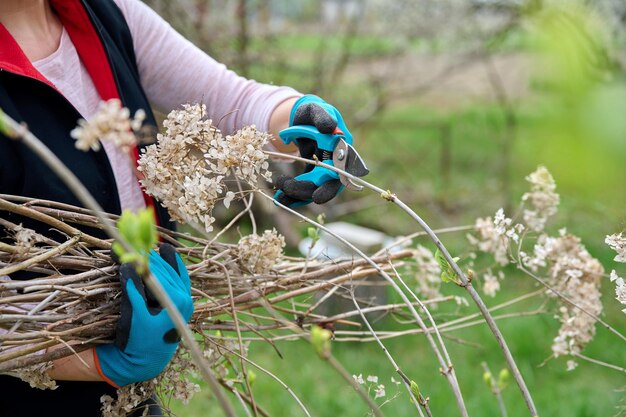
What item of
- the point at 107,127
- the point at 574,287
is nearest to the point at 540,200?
the point at 574,287

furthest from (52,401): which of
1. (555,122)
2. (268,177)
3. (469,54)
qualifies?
(469,54)

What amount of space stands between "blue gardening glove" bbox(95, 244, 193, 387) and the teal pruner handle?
346 millimetres

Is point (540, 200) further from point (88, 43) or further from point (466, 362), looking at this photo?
point (466, 362)

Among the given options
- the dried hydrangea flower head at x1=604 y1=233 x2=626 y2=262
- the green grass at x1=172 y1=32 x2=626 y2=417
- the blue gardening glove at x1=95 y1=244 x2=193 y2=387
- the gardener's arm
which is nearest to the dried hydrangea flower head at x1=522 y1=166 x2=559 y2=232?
the green grass at x1=172 y1=32 x2=626 y2=417

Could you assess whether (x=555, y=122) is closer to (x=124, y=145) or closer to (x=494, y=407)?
(x=124, y=145)

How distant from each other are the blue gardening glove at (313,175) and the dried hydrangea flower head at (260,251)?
12 cm

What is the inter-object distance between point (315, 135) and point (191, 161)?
0.29 meters

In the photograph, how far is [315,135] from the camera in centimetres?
127

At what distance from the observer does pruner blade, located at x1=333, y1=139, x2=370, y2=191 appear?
3.94 ft

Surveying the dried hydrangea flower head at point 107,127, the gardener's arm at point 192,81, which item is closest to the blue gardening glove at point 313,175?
the gardener's arm at point 192,81

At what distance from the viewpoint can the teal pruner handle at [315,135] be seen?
1.27 meters

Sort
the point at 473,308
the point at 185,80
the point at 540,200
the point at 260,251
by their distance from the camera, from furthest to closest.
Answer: the point at 473,308 < the point at 185,80 < the point at 540,200 < the point at 260,251

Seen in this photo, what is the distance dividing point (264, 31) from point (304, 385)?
2.53 m

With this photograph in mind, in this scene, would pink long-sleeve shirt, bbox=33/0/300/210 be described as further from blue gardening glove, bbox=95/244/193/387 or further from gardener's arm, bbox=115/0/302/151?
blue gardening glove, bbox=95/244/193/387
